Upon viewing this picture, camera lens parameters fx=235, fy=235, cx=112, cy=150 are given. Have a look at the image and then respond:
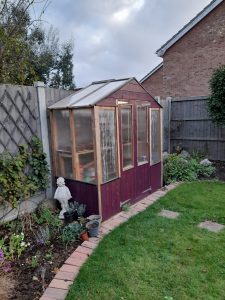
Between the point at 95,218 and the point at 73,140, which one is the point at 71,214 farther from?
the point at 73,140

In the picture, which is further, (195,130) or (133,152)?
(195,130)

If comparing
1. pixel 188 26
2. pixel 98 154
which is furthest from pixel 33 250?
pixel 188 26

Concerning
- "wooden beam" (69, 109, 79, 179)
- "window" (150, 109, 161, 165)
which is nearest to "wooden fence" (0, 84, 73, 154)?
"wooden beam" (69, 109, 79, 179)

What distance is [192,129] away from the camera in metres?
6.98

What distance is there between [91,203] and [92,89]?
75.8 inches

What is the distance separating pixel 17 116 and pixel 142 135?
2214mm

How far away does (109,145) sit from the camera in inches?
145

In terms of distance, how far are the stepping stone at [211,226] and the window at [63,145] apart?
85.3 inches

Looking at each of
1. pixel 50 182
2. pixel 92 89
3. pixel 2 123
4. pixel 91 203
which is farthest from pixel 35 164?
pixel 92 89

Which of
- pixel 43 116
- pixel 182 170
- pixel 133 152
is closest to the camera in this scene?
pixel 43 116

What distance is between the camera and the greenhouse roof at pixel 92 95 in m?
3.48

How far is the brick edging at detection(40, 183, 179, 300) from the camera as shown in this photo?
2229mm

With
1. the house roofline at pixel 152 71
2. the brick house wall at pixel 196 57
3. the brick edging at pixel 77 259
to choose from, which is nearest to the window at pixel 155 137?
the brick edging at pixel 77 259

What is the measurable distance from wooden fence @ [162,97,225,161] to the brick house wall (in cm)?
368
